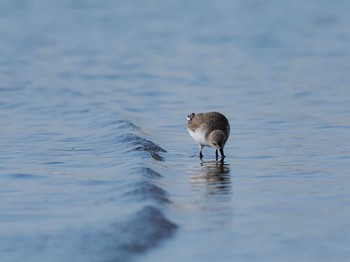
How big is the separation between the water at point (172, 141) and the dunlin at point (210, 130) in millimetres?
289

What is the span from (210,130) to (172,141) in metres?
2.05

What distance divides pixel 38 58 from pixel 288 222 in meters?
19.1

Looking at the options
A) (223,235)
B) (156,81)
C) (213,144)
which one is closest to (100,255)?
(223,235)

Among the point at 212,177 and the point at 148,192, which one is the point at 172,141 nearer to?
the point at 212,177

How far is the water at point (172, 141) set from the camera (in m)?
9.22

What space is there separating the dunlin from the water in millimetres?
289

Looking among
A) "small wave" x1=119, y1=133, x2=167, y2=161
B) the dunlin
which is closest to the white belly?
the dunlin

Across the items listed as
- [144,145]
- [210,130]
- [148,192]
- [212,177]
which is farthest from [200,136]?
[148,192]

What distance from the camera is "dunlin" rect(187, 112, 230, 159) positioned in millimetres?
13555

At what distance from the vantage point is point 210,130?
13.9m

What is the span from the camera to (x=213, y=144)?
13.6 metres

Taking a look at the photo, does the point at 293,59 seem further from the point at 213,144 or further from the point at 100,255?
the point at 100,255

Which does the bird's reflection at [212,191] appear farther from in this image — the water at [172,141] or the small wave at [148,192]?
the small wave at [148,192]

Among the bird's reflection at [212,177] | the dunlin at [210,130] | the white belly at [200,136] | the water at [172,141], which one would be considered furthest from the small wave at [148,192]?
the white belly at [200,136]
